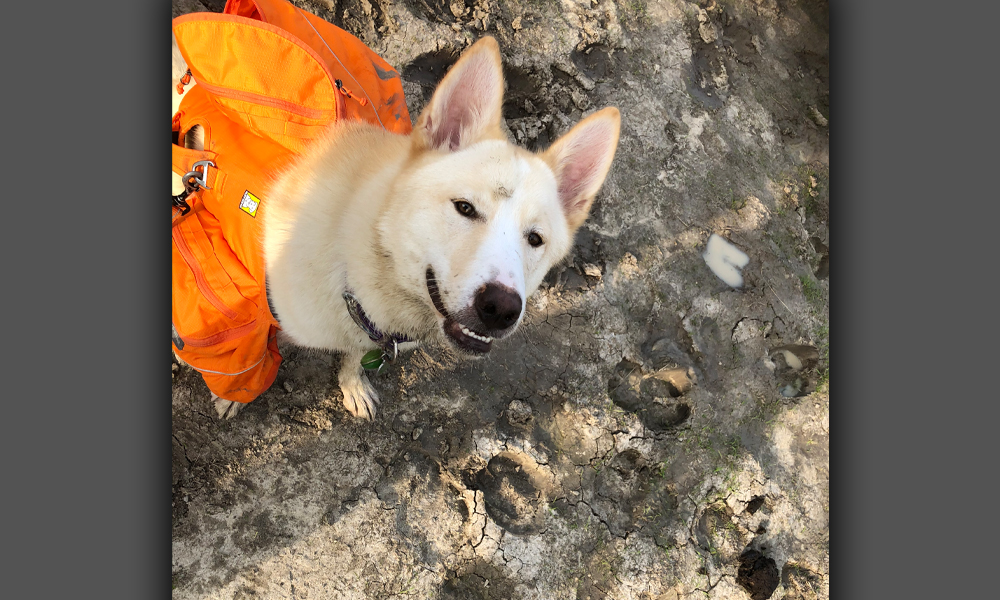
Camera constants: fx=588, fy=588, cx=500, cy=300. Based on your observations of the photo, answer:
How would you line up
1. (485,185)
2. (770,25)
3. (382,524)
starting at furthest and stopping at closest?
(770,25)
(382,524)
(485,185)

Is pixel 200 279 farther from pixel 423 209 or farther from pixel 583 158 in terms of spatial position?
pixel 583 158

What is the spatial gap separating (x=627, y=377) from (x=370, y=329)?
815 mm

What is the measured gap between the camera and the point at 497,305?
1182mm

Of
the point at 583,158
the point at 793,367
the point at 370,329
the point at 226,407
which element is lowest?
the point at 226,407

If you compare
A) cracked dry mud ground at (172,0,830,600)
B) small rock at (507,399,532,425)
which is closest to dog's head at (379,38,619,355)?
cracked dry mud ground at (172,0,830,600)

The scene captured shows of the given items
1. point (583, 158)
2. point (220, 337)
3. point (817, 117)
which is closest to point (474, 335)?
point (583, 158)

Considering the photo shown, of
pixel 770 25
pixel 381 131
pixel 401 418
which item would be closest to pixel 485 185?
pixel 381 131

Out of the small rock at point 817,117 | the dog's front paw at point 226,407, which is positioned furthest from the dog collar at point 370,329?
the small rock at point 817,117

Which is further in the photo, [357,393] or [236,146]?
[357,393]

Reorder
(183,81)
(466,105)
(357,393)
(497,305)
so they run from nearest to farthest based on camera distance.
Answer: (497,305)
(466,105)
(183,81)
(357,393)

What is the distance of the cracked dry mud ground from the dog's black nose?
2.07 ft

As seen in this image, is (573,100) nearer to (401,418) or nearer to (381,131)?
(381,131)

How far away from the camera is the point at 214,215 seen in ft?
4.87
